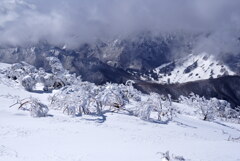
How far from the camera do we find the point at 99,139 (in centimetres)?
2966

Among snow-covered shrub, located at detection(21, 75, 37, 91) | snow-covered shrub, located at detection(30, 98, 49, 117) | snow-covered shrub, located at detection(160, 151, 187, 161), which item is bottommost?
snow-covered shrub, located at detection(160, 151, 187, 161)

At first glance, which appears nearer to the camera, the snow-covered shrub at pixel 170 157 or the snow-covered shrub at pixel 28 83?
the snow-covered shrub at pixel 170 157

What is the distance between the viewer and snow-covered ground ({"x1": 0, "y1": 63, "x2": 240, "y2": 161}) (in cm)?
2488

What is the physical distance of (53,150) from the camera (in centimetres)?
2536

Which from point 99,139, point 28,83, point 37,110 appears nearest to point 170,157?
point 99,139

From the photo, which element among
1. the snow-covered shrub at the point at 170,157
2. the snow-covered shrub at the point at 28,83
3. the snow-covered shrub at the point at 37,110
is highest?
the snow-covered shrub at the point at 28,83

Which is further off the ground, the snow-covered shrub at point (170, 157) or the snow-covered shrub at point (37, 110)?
the snow-covered shrub at point (37, 110)

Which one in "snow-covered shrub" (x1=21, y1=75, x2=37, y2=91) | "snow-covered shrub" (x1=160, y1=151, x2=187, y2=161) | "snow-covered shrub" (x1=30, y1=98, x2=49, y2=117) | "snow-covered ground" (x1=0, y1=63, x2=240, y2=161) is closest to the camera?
"snow-covered shrub" (x1=160, y1=151, x2=187, y2=161)

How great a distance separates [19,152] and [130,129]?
1273 centimetres

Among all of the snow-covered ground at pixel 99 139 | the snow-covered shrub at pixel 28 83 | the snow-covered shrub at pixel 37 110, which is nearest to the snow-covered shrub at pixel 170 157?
the snow-covered ground at pixel 99 139

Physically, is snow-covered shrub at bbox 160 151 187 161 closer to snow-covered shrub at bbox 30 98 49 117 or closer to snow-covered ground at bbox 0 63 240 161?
snow-covered ground at bbox 0 63 240 161

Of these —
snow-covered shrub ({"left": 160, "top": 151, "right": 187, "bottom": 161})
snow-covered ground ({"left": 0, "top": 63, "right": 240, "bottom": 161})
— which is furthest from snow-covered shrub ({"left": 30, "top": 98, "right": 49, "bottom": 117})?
snow-covered shrub ({"left": 160, "top": 151, "right": 187, "bottom": 161})

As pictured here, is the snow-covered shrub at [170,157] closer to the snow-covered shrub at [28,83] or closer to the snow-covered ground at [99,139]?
the snow-covered ground at [99,139]

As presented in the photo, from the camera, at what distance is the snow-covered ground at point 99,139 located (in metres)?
24.9
